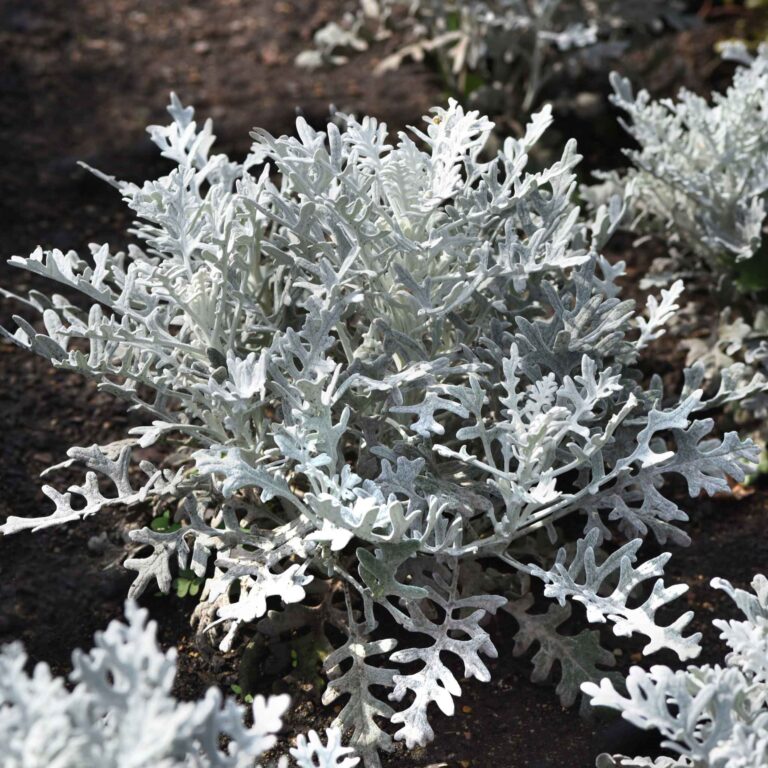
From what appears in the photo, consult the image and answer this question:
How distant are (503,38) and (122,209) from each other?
1455 millimetres

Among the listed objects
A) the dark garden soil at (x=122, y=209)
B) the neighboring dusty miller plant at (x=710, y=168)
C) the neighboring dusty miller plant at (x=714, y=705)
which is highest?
the neighboring dusty miller plant at (x=710, y=168)

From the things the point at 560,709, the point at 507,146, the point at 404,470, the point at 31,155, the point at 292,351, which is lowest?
the point at 560,709

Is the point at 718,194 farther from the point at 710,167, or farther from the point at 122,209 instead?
the point at 122,209

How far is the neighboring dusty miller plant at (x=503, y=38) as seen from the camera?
4141 millimetres

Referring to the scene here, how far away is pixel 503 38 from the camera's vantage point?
418 cm

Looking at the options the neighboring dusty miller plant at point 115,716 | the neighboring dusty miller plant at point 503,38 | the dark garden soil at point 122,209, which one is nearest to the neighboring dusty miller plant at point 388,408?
the dark garden soil at point 122,209

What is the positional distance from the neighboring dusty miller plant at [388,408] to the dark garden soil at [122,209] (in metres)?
0.14

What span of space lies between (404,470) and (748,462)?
0.86 meters

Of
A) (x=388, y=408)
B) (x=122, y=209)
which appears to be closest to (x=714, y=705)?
(x=388, y=408)

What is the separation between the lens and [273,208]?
113 inches

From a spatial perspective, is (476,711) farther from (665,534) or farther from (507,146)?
(507,146)

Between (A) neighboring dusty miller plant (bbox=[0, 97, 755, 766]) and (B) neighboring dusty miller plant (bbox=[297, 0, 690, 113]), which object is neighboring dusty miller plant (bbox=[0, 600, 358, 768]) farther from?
(B) neighboring dusty miller plant (bbox=[297, 0, 690, 113])

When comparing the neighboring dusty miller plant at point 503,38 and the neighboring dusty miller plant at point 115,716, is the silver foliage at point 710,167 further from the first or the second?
the neighboring dusty miller plant at point 115,716

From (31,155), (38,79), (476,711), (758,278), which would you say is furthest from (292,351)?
(38,79)
